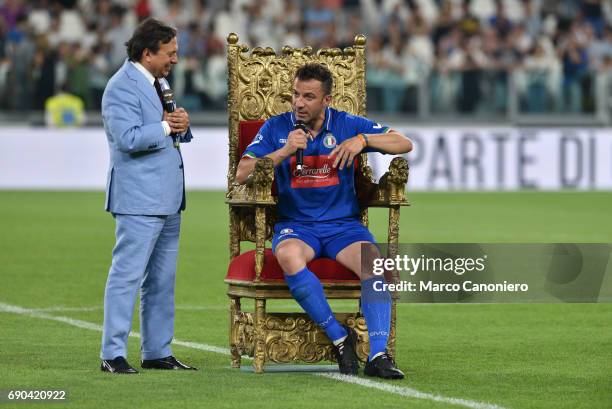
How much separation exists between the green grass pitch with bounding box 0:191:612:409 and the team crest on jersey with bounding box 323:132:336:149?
52.0 inches

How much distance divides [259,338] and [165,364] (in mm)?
553

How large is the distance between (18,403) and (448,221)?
12.6 metres

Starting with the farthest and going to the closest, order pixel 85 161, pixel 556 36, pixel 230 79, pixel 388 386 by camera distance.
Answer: pixel 556 36 < pixel 85 161 < pixel 230 79 < pixel 388 386

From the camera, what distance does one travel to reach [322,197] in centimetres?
825

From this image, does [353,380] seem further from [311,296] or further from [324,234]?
[324,234]

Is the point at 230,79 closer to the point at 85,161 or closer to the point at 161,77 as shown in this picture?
the point at 161,77

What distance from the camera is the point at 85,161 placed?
24.6 meters

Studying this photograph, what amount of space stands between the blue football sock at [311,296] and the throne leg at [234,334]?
55 centimetres

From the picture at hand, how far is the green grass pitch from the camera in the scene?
7.14 meters

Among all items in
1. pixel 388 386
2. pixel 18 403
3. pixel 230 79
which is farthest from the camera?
pixel 230 79

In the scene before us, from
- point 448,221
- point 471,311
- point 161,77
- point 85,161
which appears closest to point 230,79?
point 161,77

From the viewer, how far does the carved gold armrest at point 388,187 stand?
26.5 feet

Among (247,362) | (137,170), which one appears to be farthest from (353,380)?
(137,170)
